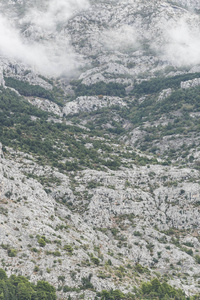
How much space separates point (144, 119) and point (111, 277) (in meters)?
139

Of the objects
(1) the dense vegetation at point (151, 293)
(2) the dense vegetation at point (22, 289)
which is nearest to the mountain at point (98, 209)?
(1) the dense vegetation at point (151, 293)

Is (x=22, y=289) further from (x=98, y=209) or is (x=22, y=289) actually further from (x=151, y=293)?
(x=98, y=209)

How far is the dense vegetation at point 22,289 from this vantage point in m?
46.4

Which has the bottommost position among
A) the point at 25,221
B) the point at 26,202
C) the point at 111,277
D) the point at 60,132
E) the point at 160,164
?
the point at 111,277

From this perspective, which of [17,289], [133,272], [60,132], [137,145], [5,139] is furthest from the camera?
[137,145]

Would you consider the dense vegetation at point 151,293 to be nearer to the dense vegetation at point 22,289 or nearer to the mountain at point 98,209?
the mountain at point 98,209

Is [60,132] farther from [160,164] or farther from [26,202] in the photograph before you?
[26,202]

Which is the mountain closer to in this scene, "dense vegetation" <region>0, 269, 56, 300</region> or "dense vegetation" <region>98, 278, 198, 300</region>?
"dense vegetation" <region>98, 278, 198, 300</region>

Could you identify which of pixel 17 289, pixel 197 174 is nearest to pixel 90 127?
pixel 197 174

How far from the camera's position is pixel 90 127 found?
18638 cm

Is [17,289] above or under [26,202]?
under

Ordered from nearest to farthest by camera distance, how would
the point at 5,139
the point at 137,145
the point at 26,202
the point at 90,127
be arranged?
1. the point at 26,202
2. the point at 5,139
3. the point at 137,145
4. the point at 90,127

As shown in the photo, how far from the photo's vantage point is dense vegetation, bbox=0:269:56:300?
46.4 meters

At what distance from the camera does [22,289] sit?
47219 mm
